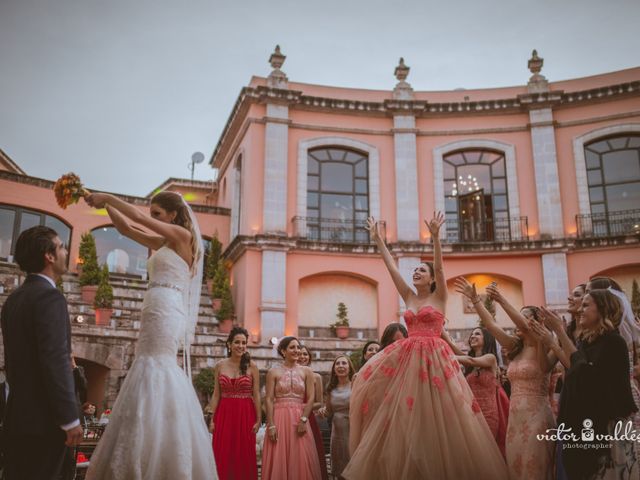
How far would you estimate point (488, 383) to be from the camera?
626 cm

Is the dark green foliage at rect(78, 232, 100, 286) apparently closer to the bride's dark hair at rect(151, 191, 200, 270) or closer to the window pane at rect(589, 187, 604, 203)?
the bride's dark hair at rect(151, 191, 200, 270)

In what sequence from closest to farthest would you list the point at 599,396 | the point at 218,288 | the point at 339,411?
the point at 599,396, the point at 339,411, the point at 218,288

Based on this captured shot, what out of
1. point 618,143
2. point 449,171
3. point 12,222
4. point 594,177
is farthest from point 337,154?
point 12,222

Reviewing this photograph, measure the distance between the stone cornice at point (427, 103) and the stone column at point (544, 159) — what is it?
0.81 ft

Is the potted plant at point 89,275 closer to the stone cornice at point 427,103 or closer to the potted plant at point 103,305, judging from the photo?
the potted plant at point 103,305

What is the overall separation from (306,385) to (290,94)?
14797 mm

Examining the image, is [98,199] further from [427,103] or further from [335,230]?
[427,103]

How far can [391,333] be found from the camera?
257 inches

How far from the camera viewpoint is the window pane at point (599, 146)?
20.4 metres

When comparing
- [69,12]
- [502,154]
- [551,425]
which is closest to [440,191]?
[502,154]

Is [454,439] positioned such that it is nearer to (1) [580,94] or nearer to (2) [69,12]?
(1) [580,94]

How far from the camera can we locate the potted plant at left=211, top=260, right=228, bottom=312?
18766 mm

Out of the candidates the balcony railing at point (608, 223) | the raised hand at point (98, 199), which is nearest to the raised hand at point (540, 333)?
the raised hand at point (98, 199)

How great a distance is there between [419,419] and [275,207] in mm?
15179
